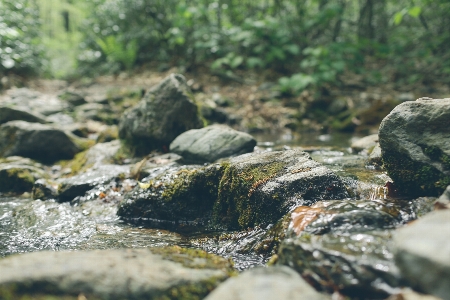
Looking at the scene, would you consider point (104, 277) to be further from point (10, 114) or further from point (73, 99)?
point (73, 99)

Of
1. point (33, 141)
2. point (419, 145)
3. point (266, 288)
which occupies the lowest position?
point (266, 288)

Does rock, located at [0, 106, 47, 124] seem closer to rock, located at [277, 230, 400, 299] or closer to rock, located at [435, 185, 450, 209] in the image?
rock, located at [277, 230, 400, 299]

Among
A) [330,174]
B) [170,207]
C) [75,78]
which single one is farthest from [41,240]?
[75,78]

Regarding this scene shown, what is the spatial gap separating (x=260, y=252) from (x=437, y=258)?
1520mm

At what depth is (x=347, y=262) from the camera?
1.85 m

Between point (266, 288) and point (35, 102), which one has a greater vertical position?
point (35, 102)

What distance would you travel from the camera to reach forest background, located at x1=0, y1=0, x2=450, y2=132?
1094 centimetres

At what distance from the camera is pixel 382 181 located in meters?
3.42

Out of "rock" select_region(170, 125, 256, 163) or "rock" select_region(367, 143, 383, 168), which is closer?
"rock" select_region(367, 143, 383, 168)

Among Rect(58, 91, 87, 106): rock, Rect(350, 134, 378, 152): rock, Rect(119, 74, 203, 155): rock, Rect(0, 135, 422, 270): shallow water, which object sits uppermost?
Rect(58, 91, 87, 106): rock

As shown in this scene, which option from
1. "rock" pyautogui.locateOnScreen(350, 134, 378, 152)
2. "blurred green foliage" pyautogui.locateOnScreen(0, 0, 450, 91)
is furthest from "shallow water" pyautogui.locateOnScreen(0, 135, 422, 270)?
"blurred green foliage" pyautogui.locateOnScreen(0, 0, 450, 91)

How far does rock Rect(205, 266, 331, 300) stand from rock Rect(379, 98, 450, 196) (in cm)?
165

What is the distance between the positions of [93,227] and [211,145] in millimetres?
2087

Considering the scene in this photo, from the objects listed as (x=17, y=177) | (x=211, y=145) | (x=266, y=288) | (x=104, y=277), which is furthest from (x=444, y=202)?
(x=17, y=177)
